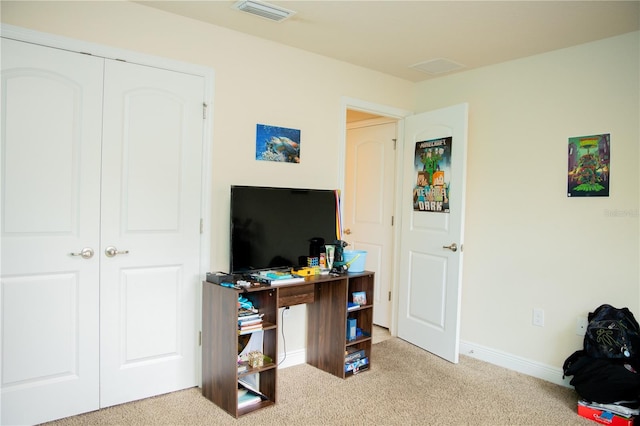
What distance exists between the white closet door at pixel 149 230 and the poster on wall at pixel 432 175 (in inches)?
76.1

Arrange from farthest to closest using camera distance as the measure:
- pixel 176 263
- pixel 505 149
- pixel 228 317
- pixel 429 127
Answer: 1. pixel 429 127
2. pixel 505 149
3. pixel 176 263
4. pixel 228 317

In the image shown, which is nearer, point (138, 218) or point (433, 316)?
point (138, 218)

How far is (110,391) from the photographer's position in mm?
2639

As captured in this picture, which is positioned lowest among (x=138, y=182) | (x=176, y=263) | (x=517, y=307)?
(x=517, y=307)

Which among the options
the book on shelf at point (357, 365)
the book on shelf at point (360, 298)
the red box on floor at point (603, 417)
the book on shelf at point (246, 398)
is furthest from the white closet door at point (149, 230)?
the red box on floor at point (603, 417)

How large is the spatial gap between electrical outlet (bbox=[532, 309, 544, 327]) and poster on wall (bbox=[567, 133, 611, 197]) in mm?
889

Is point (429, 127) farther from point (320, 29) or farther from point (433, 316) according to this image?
point (433, 316)

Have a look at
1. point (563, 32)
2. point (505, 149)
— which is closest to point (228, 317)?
point (505, 149)

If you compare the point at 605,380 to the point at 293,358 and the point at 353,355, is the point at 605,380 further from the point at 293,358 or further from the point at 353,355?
the point at 293,358

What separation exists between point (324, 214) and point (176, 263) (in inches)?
43.7

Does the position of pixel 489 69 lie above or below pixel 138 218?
above

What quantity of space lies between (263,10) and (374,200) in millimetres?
2303

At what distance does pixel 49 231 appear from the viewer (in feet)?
7.94

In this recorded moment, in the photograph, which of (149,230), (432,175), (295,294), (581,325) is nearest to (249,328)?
(295,294)
